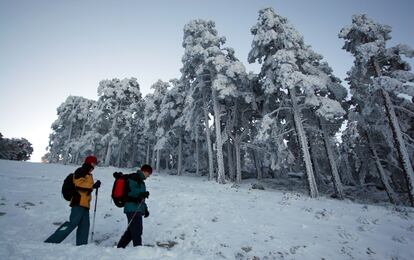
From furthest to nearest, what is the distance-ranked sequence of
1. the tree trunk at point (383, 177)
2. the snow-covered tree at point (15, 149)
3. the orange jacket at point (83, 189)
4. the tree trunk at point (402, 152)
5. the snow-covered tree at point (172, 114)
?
the snow-covered tree at point (15, 149) → the snow-covered tree at point (172, 114) → the tree trunk at point (383, 177) → the tree trunk at point (402, 152) → the orange jacket at point (83, 189)

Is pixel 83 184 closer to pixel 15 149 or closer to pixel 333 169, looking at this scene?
pixel 333 169

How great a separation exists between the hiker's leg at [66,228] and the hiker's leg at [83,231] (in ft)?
0.37

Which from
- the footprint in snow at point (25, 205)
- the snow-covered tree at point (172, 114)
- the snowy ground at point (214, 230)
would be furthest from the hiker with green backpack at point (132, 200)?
the snow-covered tree at point (172, 114)

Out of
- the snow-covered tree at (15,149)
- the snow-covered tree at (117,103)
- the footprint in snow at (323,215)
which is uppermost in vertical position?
the snow-covered tree at (117,103)

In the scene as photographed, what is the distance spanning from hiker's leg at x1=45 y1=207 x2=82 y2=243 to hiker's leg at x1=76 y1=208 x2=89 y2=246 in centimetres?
11

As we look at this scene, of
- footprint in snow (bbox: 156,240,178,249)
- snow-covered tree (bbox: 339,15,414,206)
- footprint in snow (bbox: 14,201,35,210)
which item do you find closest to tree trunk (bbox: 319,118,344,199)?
snow-covered tree (bbox: 339,15,414,206)

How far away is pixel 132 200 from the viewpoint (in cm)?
611

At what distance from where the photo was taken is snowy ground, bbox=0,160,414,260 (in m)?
4.88

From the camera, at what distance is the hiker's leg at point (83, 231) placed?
19.5ft

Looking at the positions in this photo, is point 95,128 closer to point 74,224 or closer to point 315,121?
point 315,121

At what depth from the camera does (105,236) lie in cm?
764

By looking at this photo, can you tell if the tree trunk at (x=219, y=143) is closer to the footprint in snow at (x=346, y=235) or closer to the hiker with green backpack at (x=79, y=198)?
the footprint in snow at (x=346, y=235)

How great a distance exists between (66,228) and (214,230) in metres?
4.51

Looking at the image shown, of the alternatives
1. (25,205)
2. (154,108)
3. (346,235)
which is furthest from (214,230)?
(154,108)
